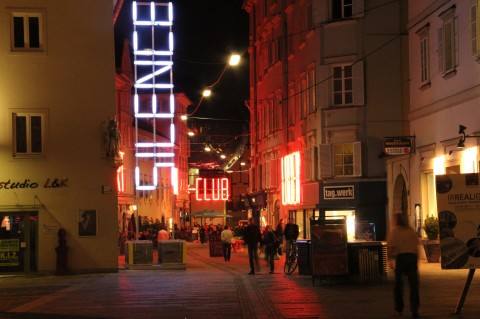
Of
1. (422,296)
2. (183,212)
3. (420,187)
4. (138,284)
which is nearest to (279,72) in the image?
(420,187)

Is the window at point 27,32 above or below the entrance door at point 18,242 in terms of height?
above

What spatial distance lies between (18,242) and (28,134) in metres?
3.91

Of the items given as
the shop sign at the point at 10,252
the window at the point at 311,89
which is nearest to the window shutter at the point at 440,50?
the window at the point at 311,89

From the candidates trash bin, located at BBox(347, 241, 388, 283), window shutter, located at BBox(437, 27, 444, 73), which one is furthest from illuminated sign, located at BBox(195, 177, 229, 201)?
trash bin, located at BBox(347, 241, 388, 283)

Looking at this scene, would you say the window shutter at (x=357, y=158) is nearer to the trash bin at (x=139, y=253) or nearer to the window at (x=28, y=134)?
the trash bin at (x=139, y=253)

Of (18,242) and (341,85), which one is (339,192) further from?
(18,242)

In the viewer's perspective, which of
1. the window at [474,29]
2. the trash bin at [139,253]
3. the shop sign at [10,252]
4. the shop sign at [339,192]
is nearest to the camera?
the window at [474,29]

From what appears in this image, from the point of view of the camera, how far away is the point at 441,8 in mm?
27875

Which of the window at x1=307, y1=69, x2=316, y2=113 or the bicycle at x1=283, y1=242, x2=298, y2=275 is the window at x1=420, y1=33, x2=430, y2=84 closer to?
the window at x1=307, y1=69, x2=316, y2=113

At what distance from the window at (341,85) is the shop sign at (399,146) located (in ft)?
18.8

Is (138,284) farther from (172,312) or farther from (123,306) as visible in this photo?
(172,312)

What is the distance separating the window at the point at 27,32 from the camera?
96.4ft

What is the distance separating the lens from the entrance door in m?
28.5

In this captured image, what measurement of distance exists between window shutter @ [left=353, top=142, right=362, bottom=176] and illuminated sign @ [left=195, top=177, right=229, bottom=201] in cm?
3643
